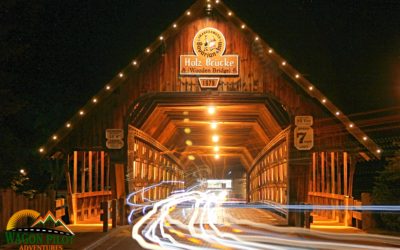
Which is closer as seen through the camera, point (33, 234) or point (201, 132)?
point (33, 234)

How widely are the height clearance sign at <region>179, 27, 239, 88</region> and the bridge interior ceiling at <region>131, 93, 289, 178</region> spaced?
162cm

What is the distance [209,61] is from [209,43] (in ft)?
2.17

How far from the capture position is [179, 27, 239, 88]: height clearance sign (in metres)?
24.1

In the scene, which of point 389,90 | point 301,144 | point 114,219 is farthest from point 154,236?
point 389,90

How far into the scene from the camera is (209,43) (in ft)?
79.2

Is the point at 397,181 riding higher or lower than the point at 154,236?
higher

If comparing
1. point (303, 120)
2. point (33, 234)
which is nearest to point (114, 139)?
point (303, 120)

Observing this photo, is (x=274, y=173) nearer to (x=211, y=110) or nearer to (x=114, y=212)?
(x=211, y=110)

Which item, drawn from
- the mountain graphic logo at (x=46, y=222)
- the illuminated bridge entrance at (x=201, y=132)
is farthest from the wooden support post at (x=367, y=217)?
the mountain graphic logo at (x=46, y=222)

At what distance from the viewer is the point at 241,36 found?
79.5ft

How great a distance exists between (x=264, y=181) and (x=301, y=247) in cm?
2387

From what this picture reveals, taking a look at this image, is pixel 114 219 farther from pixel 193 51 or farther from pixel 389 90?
pixel 389 90

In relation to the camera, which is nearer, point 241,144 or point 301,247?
point 301,247

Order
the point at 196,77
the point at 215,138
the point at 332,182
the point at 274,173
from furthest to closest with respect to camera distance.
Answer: the point at 215,138 → the point at 274,173 → the point at 332,182 → the point at 196,77
